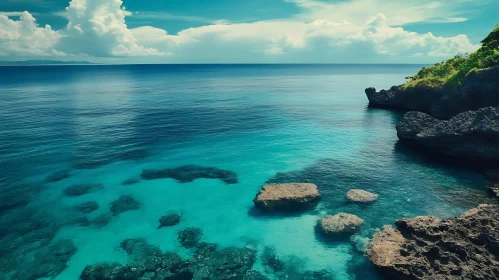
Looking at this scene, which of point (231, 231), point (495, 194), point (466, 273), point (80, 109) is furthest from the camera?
point (80, 109)

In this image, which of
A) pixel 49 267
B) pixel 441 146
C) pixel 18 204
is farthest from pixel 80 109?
pixel 441 146

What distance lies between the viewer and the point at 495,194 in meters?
29.8

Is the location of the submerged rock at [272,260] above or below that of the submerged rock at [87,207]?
below

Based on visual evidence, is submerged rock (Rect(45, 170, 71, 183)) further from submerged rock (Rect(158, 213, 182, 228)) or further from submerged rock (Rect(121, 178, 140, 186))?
submerged rock (Rect(158, 213, 182, 228))

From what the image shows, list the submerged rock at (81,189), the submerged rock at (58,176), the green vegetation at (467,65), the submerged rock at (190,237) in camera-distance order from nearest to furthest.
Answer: the submerged rock at (190,237) < the submerged rock at (81,189) < the submerged rock at (58,176) < the green vegetation at (467,65)

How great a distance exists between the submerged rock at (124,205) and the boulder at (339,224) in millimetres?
→ 18405

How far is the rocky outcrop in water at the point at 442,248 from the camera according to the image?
18453 millimetres

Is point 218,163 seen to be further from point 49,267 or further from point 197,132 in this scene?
point 49,267

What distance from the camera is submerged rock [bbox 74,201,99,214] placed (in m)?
29.5

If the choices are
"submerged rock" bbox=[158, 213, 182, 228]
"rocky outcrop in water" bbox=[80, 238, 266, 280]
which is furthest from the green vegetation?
"submerged rock" bbox=[158, 213, 182, 228]

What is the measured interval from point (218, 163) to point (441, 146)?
1211 inches

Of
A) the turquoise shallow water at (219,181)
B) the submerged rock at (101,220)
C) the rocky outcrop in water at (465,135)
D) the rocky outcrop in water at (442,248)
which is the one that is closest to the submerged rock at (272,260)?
the turquoise shallow water at (219,181)

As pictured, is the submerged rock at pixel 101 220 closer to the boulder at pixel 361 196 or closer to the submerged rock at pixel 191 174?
the submerged rock at pixel 191 174

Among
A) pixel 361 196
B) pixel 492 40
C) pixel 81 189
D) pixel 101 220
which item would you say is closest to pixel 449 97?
pixel 492 40
